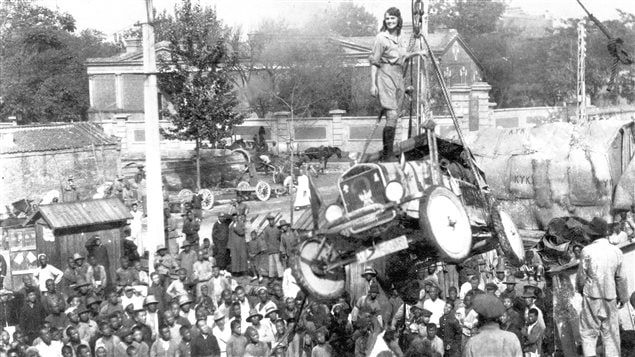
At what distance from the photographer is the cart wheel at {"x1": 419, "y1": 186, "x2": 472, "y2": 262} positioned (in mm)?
8742

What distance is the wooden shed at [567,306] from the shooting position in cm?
1184

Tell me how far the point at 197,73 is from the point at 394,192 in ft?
82.2

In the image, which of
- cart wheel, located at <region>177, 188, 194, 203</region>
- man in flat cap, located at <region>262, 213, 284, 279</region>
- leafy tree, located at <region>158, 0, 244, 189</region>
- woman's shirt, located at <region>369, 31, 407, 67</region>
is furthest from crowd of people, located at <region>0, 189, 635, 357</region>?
leafy tree, located at <region>158, 0, 244, 189</region>

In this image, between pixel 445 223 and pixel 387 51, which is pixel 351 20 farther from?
pixel 445 223

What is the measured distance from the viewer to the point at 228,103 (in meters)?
33.8

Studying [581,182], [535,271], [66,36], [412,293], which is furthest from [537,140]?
[66,36]

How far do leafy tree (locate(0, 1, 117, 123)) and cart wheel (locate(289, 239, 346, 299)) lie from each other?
4302cm

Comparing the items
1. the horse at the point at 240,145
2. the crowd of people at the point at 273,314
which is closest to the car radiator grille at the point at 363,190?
the crowd of people at the point at 273,314

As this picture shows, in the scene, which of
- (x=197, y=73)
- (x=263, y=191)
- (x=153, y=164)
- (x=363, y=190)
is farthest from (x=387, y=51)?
(x=197, y=73)

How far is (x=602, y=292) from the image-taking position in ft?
35.2

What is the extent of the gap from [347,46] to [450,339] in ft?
112

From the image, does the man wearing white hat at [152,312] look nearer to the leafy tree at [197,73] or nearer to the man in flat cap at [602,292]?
the man in flat cap at [602,292]

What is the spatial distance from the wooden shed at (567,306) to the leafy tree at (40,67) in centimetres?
4199

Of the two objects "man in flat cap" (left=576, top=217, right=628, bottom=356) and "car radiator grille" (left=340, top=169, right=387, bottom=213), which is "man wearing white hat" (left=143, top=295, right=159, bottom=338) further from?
"man in flat cap" (left=576, top=217, right=628, bottom=356)
